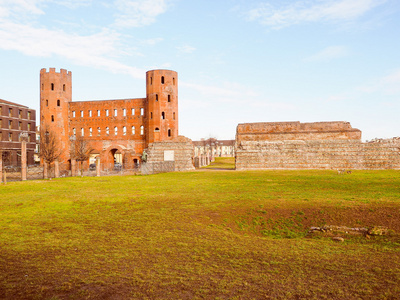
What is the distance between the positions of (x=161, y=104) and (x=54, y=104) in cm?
1945

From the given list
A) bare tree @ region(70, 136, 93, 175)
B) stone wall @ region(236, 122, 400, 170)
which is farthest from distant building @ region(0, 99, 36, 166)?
stone wall @ region(236, 122, 400, 170)

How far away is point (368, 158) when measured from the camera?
124 feet

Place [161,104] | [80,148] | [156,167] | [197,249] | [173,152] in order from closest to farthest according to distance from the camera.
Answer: [197,249]
[156,167]
[173,152]
[161,104]
[80,148]

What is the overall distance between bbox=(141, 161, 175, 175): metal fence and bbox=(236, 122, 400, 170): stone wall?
329 inches

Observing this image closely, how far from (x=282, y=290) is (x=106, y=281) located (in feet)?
10.7

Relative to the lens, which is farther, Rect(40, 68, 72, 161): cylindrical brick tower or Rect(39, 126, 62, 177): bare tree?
Rect(40, 68, 72, 161): cylindrical brick tower

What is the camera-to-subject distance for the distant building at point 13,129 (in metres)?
58.1

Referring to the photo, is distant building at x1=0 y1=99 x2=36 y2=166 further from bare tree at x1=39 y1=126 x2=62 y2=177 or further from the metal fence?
the metal fence

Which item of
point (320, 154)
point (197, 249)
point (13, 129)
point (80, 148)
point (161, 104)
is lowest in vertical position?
point (197, 249)

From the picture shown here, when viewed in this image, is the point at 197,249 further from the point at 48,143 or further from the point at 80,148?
the point at 48,143

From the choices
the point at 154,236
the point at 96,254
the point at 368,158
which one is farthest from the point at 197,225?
the point at 368,158

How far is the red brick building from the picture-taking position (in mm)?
49281

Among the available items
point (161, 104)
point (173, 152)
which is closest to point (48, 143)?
point (161, 104)

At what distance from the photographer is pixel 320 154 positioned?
3900cm
